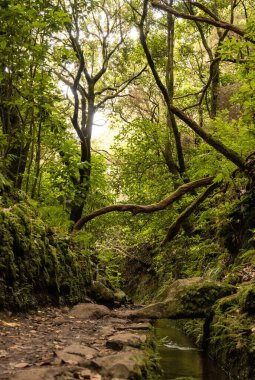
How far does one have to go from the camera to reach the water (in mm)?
4401

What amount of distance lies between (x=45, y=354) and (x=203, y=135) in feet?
17.6

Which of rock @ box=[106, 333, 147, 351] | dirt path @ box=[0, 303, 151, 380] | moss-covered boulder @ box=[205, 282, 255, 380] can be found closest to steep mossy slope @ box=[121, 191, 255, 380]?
moss-covered boulder @ box=[205, 282, 255, 380]

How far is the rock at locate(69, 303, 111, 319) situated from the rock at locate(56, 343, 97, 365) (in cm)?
264

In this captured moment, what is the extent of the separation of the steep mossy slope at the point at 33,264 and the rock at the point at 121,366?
227 centimetres

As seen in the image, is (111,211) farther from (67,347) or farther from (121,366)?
(121,366)

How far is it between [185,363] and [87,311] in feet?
7.23

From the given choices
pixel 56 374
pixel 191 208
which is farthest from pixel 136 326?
pixel 191 208

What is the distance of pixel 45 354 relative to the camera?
11.7 feet

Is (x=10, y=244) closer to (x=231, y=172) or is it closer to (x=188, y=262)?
(x=231, y=172)

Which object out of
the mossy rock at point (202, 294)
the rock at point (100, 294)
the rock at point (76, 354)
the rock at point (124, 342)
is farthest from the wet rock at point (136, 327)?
the rock at point (100, 294)

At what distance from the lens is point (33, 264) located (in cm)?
639

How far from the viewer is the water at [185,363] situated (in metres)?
4.40

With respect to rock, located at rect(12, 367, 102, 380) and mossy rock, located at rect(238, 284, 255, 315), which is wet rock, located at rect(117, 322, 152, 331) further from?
rock, located at rect(12, 367, 102, 380)

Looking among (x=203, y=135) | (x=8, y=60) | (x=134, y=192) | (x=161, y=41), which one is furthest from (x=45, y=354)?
(x=161, y=41)
